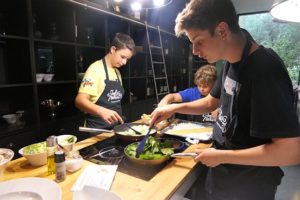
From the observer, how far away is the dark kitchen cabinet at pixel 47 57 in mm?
2043

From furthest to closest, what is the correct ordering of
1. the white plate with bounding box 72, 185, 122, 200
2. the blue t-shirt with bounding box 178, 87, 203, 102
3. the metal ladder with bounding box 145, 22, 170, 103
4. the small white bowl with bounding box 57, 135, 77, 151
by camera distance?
the metal ladder with bounding box 145, 22, 170, 103 → the blue t-shirt with bounding box 178, 87, 203, 102 → the small white bowl with bounding box 57, 135, 77, 151 → the white plate with bounding box 72, 185, 122, 200

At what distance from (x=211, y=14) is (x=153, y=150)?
73cm

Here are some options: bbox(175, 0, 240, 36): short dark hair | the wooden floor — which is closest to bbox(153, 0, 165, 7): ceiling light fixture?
bbox(175, 0, 240, 36): short dark hair

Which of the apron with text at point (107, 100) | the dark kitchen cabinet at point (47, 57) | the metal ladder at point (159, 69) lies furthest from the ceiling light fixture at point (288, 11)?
the metal ladder at point (159, 69)

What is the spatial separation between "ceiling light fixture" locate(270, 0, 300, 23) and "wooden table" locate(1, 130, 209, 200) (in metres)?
0.87

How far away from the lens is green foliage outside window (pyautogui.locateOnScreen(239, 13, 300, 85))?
14.3 ft

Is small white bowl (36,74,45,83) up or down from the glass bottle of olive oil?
up

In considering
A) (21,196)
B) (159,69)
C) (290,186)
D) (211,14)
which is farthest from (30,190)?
(159,69)

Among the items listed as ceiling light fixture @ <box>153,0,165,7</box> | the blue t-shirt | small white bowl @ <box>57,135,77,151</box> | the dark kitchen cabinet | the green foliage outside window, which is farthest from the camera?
the green foliage outside window

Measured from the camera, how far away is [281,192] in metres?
2.40

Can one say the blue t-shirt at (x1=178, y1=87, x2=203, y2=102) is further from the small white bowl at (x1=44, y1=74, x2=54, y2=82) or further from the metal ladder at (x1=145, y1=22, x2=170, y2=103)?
the small white bowl at (x1=44, y1=74, x2=54, y2=82)

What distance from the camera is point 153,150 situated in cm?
119

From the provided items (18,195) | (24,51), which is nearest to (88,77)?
(24,51)

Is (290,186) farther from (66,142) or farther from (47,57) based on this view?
(47,57)
